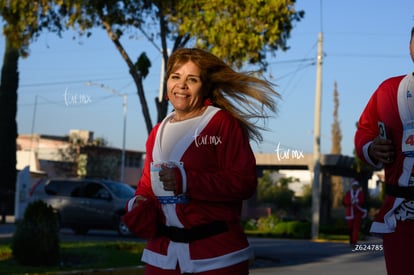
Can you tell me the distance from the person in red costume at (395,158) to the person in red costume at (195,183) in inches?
25.6

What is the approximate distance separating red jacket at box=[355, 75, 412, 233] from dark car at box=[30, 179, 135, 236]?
21.1 meters

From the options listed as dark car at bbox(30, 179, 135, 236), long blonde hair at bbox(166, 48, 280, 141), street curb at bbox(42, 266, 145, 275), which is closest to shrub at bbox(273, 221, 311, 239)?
dark car at bbox(30, 179, 135, 236)

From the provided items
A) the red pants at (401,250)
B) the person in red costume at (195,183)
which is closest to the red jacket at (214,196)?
the person in red costume at (195,183)

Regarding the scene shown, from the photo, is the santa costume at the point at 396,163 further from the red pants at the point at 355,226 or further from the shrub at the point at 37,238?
the red pants at the point at 355,226

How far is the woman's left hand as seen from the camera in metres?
4.51

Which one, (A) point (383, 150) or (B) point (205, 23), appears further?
(B) point (205, 23)

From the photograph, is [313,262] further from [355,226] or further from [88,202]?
[88,202]

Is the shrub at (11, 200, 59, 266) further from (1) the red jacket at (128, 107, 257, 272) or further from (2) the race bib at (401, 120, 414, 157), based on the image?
(2) the race bib at (401, 120, 414, 157)

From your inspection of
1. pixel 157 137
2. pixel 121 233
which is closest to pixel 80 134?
pixel 121 233

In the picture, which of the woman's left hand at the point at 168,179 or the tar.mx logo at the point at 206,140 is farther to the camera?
the tar.mx logo at the point at 206,140

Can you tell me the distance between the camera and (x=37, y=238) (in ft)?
46.5

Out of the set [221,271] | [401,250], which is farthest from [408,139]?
[221,271]

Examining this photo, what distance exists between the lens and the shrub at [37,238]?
14133mm

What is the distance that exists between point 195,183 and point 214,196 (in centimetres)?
12
